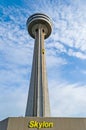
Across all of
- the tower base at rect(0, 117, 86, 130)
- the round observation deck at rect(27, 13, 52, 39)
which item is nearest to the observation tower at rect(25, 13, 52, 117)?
the round observation deck at rect(27, 13, 52, 39)

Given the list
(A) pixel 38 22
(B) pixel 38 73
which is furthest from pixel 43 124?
(A) pixel 38 22

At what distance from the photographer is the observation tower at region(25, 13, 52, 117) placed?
39250 mm

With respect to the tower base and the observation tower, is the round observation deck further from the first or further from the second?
the tower base

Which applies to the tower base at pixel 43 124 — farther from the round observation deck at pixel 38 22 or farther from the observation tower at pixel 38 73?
the round observation deck at pixel 38 22

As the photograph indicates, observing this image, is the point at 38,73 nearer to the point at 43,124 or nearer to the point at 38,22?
the point at 38,22

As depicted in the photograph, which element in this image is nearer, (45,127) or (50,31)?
(45,127)

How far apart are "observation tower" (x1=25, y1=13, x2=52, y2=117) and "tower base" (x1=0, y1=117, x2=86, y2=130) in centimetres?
951

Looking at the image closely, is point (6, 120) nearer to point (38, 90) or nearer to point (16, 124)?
point (16, 124)

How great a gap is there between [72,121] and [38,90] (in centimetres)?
1430

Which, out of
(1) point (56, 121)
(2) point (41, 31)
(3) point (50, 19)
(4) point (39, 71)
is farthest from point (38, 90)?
(3) point (50, 19)

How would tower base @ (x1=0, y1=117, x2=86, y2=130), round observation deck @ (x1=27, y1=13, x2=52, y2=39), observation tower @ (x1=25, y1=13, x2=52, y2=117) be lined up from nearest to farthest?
1. tower base @ (x1=0, y1=117, x2=86, y2=130)
2. observation tower @ (x1=25, y1=13, x2=52, y2=117)
3. round observation deck @ (x1=27, y1=13, x2=52, y2=39)

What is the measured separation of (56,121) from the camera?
2861 centimetres

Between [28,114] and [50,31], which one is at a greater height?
[50,31]

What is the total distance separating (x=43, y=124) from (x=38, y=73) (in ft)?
58.0
